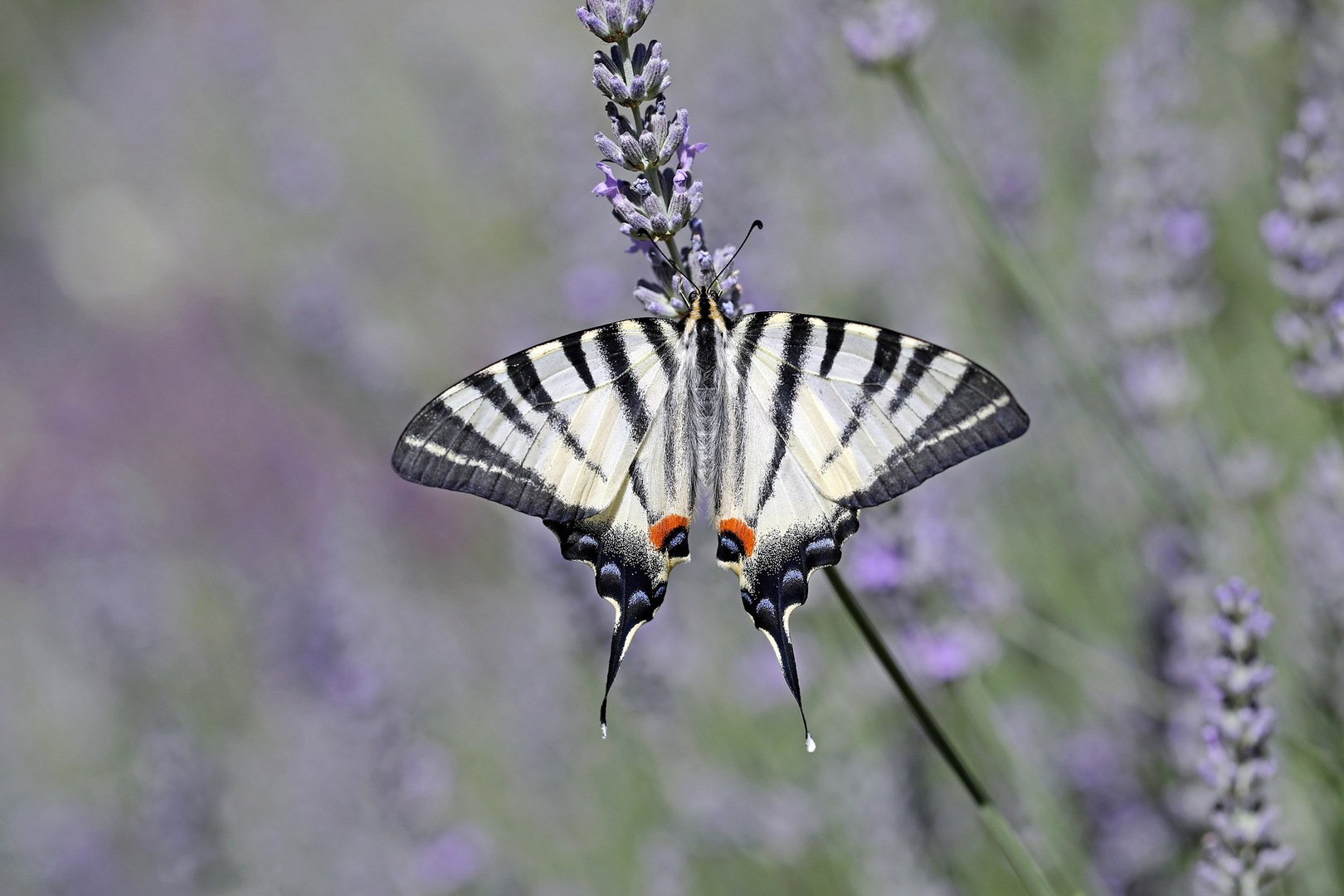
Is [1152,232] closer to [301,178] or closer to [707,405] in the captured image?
[707,405]

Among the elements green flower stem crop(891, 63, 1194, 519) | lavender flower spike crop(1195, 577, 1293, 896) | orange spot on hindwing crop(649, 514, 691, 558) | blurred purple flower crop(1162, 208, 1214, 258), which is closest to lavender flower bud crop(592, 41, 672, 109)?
orange spot on hindwing crop(649, 514, 691, 558)

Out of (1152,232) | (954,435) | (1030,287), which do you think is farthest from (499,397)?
(1152,232)

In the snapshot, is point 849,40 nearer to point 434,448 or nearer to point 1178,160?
point 1178,160

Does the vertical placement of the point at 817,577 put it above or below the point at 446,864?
above

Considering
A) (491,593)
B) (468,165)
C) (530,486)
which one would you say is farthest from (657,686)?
(468,165)

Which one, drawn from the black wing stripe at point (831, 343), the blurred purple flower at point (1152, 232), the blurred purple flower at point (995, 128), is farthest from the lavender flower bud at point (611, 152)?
the blurred purple flower at point (995, 128)

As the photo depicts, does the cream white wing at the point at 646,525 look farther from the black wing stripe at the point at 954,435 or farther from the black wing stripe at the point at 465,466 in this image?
the black wing stripe at the point at 954,435

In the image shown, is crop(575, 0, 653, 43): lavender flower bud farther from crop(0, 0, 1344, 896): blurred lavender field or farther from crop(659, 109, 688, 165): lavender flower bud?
crop(0, 0, 1344, 896): blurred lavender field
